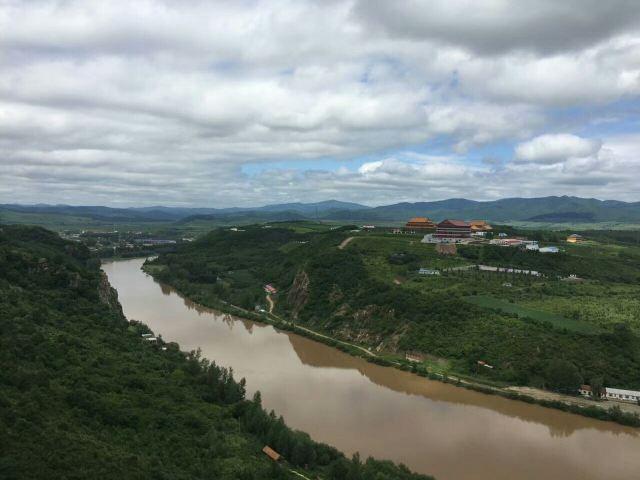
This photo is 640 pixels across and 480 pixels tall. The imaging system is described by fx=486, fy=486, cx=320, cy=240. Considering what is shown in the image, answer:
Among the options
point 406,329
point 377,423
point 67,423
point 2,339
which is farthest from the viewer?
point 406,329

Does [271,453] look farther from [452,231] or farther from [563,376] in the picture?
[452,231]

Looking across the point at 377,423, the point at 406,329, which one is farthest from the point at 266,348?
the point at 377,423

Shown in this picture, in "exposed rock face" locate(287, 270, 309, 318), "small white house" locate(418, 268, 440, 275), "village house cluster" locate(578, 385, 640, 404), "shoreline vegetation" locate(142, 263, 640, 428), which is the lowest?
"shoreline vegetation" locate(142, 263, 640, 428)

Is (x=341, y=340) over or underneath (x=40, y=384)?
underneath

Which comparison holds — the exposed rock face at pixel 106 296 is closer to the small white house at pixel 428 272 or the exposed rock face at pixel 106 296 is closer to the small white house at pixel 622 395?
the small white house at pixel 428 272

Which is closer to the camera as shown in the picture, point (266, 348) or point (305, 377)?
point (305, 377)

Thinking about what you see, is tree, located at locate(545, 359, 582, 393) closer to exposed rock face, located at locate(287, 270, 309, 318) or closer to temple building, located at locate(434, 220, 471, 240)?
exposed rock face, located at locate(287, 270, 309, 318)

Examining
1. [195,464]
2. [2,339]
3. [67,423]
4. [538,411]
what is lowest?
[538,411]

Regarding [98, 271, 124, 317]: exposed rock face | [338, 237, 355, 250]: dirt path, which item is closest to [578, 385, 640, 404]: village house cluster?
[98, 271, 124, 317]: exposed rock face

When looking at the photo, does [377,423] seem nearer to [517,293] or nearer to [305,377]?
[305,377]
